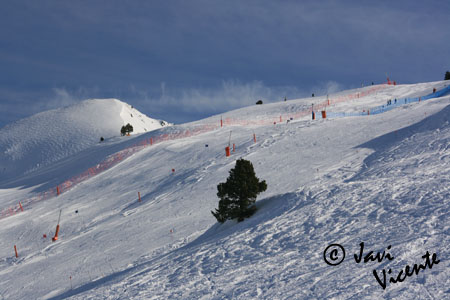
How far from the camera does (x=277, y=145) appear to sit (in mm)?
32719

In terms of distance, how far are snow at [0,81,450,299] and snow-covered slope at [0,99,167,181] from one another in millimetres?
61511

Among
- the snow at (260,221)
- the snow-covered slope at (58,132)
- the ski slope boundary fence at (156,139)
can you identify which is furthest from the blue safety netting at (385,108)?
the snow-covered slope at (58,132)

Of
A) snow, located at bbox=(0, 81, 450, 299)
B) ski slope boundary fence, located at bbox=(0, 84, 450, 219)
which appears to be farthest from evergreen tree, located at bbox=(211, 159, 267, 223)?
ski slope boundary fence, located at bbox=(0, 84, 450, 219)

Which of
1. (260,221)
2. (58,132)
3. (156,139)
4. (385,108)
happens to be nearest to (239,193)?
(260,221)

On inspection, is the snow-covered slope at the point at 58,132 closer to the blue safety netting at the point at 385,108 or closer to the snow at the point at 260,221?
the snow at the point at 260,221

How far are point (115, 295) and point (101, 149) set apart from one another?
4871 centimetres

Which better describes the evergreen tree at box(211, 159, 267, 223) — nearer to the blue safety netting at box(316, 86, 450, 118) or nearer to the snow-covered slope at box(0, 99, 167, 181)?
the blue safety netting at box(316, 86, 450, 118)

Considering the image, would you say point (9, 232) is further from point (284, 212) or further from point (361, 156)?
point (361, 156)

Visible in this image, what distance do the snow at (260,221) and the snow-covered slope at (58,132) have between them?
61.5 metres

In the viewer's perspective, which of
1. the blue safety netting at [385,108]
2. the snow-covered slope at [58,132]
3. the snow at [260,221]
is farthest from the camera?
the snow-covered slope at [58,132]

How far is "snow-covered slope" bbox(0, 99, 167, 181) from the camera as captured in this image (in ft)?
334

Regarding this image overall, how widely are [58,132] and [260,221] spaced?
115m

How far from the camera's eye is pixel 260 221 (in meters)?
15.0

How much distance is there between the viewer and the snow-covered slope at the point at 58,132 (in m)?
102
